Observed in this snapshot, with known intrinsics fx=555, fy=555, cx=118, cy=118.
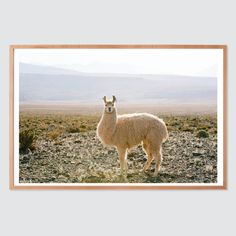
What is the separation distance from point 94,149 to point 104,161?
0.59 feet

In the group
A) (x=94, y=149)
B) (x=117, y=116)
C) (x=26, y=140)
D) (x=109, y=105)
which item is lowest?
(x=94, y=149)

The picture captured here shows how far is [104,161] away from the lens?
6.36 meters

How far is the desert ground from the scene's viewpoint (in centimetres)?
631

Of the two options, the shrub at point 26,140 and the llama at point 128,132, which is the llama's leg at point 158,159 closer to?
the llama at point 128,132

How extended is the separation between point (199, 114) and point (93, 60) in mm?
1357

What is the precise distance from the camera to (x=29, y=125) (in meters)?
6.32

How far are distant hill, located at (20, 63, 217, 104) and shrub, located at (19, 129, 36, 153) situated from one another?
36 centimetres

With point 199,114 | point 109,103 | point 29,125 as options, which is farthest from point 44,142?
point 199,114

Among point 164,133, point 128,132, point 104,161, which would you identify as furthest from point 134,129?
point 104,161

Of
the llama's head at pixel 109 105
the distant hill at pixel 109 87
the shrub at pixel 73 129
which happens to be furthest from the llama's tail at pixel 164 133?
the shrub at pixel 73 129

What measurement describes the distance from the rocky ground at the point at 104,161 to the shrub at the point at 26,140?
0.20 ft

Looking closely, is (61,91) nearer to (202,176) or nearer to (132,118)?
(132,118)

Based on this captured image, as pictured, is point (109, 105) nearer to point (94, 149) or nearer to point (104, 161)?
point (94, 149)

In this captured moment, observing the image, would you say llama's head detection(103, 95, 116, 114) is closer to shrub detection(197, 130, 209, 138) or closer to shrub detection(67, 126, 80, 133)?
shrub detection(67, 126, 80, 133)
